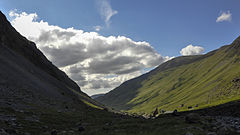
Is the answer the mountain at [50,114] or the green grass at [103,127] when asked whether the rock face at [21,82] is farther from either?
the green grass at [103,127]

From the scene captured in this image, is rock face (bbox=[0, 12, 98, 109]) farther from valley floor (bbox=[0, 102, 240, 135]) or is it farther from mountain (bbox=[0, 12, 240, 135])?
valley floor (bbox=[0, 102, 240, 135])

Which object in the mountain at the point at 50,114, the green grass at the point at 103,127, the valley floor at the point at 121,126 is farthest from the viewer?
the mountain at the point at 50,114

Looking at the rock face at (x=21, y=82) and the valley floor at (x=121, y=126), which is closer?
the valley floor at (x=121, y=126)

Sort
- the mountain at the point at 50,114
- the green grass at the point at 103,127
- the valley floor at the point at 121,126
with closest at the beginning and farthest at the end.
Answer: the valley floor at the point at 121,126 < the green grass at the point at 103,127 < the mountain at the point at 50,114

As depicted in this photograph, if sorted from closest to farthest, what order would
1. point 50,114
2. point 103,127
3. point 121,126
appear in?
point 103,127 → point 121,126 → point 50,114

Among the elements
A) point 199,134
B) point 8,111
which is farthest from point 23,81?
point 199,134

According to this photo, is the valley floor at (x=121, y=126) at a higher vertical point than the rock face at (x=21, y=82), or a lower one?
lower

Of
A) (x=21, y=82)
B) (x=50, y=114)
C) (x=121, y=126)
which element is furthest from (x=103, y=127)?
(x=21, y=82)

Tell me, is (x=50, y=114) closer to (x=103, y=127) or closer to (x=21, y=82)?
(x=103, y=127)

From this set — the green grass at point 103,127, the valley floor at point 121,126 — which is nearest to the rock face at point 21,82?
the valley floor at point 121,126

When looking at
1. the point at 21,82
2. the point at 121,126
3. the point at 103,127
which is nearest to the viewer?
the point at 103,127

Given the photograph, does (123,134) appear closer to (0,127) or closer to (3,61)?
(0,127)

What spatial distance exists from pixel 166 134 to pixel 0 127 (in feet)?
71.5

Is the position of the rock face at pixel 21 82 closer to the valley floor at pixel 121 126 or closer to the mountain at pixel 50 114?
the mountain at pixel 50 114
